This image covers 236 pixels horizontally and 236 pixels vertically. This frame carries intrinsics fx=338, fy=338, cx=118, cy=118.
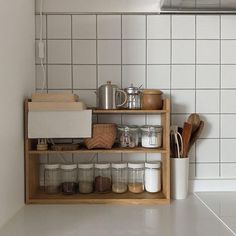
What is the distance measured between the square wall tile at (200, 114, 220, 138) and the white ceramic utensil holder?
19 cm

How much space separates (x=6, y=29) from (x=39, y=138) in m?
0.42

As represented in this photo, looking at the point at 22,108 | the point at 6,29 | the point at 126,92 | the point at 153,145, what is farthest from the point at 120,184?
the point at 6,29

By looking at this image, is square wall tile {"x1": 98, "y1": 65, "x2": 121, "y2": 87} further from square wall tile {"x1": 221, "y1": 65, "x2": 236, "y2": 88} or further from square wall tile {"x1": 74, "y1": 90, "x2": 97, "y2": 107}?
square wall tile {"x1": 221, "y1": 65, "x2": 236, "y2": 88}

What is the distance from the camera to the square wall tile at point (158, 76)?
4.95 feet

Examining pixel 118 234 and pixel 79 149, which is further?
pixel 79 149

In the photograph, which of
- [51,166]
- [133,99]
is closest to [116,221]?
[51,166]

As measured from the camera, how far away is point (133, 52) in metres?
1.51

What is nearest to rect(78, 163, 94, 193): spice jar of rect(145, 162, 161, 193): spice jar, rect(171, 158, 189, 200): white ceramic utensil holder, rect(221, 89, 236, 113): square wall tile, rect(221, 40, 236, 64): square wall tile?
rect(145, 162, 161, 193): spice jar

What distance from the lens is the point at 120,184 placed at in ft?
4.63

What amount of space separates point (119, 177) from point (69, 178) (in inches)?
8.4

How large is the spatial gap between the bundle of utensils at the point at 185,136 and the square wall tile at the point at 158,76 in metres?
0.19

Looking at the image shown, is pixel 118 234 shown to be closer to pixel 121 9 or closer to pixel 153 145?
pixel 153 145

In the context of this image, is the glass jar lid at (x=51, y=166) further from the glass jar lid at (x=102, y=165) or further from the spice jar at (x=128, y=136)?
the spice jar at (x=128, y=136)

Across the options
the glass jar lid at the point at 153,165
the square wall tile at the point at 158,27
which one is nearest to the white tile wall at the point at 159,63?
the square wall tile at the point at 158,27
